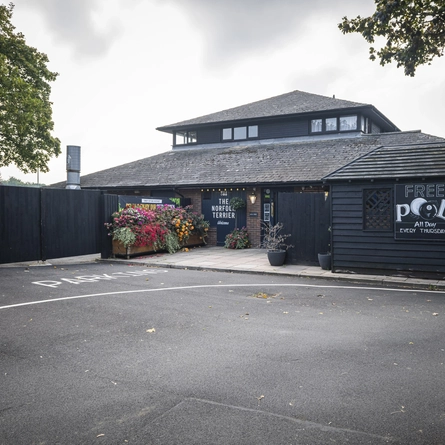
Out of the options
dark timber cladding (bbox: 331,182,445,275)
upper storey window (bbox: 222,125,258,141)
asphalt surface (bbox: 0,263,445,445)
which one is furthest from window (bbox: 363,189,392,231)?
upper storey window (bbox: 222,125,258,141)

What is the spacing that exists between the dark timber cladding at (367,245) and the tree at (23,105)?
758 inches

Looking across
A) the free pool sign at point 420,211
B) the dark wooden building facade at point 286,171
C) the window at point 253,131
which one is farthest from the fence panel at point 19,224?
the window at point 253,131

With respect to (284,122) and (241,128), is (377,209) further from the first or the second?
(241,128)

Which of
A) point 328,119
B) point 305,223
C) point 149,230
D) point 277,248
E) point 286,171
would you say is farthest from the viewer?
point 328,119

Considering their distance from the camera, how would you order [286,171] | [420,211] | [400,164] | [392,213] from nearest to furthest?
[420,211]
[392,213]
[400,164]
[286,171]

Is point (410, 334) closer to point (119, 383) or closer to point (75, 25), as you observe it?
point (119, 383)

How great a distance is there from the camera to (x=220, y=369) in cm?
420

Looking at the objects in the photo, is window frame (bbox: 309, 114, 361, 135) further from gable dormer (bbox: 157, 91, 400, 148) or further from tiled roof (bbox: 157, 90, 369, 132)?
tiled roof (bbox: 157, 90, 369, 132)

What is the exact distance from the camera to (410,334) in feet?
18.0

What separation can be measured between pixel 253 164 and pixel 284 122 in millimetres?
4416

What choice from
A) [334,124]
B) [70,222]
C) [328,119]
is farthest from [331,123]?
[70,222]

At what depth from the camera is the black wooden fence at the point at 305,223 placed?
40.8 feet

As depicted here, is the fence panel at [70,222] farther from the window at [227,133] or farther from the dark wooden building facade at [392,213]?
the window at [227,133]

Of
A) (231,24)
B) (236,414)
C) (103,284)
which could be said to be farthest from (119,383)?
(231,24)
